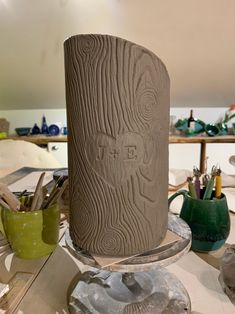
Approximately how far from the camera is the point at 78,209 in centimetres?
36

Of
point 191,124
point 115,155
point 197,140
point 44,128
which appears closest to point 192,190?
point 115,155

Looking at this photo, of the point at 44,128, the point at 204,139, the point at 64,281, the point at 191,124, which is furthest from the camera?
the point at 44,128

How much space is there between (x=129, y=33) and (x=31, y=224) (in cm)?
136

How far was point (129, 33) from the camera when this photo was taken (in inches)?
59.3

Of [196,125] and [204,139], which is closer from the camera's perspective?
[204,139]

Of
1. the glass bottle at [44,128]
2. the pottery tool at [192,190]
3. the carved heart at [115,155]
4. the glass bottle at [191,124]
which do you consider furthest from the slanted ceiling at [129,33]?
the carved heart at [115,155]

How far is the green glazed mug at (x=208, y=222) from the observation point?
0.50m

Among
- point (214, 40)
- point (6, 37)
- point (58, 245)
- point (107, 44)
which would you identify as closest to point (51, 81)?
point (6, 37)

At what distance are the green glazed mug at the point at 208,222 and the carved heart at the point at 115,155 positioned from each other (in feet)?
0.68

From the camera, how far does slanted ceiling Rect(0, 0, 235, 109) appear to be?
137cm

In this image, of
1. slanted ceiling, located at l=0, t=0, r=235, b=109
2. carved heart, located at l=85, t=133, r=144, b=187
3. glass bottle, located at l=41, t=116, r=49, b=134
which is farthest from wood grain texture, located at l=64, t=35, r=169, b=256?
glass bottle, located at l=41, t=116, r=49, b=134

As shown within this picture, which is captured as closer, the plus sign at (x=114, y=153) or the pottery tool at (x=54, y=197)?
the plus sign at (x=114, y=153)

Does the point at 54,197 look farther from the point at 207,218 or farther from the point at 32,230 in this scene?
the point at 207,218

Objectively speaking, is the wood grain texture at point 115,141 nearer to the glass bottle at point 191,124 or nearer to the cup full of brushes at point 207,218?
the cup full of brushes at point 207,218
